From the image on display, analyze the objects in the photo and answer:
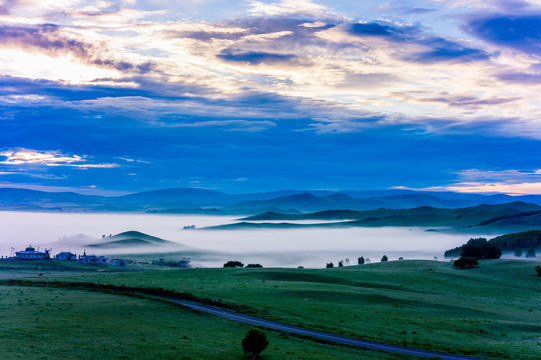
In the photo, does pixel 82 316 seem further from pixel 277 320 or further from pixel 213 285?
pixel 213 285

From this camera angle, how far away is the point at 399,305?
254ft

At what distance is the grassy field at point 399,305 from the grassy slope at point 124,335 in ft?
4.64

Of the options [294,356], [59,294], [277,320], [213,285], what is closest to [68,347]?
[294,356]

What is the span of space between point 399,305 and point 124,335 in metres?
46.4

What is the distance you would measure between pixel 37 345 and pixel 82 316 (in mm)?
14978

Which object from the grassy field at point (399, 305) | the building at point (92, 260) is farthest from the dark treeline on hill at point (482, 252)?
the building at point (92, 260)

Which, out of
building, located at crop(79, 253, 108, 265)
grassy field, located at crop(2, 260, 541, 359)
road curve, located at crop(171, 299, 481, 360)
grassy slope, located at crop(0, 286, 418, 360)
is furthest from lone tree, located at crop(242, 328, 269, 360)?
building, located at crop(79, 253, 108, 265)

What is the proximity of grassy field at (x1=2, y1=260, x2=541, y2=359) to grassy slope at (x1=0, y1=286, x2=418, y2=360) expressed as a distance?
1413 mm

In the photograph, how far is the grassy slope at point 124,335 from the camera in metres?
41.0

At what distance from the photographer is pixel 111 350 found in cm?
4159

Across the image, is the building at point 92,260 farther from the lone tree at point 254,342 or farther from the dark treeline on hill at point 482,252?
the lone tree at point 254,342

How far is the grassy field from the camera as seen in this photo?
55125 mm

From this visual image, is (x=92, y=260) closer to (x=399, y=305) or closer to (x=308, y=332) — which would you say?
(x=399, y=305)

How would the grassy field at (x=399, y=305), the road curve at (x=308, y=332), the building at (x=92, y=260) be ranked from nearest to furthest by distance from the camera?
the road curve at (x=308, y=332) < the grassy field at (x=399, y=305) < the building at (x=92, y=260)
